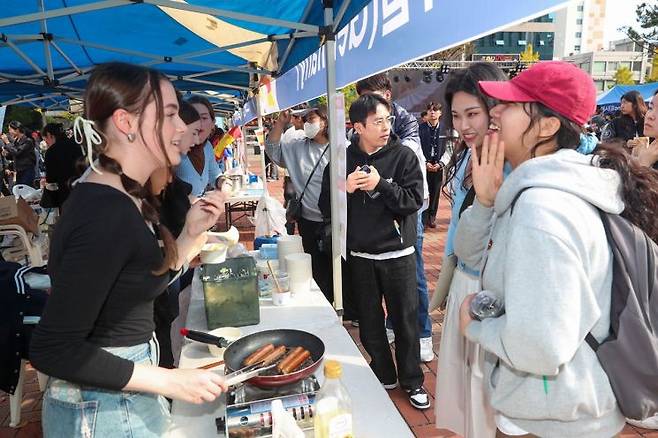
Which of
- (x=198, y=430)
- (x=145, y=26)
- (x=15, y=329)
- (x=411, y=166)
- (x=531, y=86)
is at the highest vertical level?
(x=145, y=26)

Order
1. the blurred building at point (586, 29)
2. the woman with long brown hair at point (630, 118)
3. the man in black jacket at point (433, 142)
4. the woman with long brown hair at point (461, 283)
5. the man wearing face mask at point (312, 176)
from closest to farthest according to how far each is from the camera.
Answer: the woman with long brown hair at point (461, 283) → the man wearing face mask at point (312, 176) → the woman with long brown hair at point (630, 118) → the man in black jacket at point (433, 142) → the blurred building at point (586, 29)

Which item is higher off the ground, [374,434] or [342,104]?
[342,104]

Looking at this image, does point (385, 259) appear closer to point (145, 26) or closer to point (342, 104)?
point (342, 104)

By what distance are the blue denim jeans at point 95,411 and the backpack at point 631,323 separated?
3.65ft

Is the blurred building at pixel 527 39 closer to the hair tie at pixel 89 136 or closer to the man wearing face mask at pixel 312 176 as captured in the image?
the man wearing face mask at pixel 312 176

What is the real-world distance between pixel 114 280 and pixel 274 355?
1.77 feet

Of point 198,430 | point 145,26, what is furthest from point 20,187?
point 198,430

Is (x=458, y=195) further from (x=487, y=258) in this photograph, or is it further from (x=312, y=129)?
(x=312, y=129)

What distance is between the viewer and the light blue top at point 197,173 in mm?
3406

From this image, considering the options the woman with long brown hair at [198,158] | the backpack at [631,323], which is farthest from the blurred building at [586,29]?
the backpack at [631,323]

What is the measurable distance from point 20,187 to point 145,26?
13.8ft

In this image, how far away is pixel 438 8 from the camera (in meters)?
1.18

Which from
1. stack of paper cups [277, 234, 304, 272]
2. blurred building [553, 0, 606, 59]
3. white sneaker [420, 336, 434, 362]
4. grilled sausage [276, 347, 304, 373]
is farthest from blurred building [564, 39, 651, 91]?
grilled sausage [276, 347, 304, 373]

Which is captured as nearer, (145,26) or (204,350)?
(204,350)
